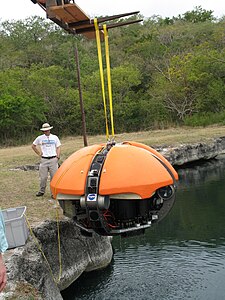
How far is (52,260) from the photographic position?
23.2ft

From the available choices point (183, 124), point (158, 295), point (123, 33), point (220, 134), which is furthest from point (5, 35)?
point (158, 295)

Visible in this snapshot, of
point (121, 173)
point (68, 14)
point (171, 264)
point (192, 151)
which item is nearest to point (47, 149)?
point (171, 264)

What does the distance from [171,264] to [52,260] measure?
8.68ft

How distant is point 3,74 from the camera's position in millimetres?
30625

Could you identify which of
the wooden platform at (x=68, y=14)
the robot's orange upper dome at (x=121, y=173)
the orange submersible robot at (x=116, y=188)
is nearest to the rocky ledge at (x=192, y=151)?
the orange submersible robot at (x=116, y=188)

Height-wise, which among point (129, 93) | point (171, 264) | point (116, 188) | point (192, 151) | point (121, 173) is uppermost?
point (129, 93)

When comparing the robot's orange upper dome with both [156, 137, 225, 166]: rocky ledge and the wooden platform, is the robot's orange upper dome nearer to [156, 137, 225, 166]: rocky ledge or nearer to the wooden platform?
the wooden platform

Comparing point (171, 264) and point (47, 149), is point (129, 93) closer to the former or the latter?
point (47, 149)

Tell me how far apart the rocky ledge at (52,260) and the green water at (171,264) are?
339mm

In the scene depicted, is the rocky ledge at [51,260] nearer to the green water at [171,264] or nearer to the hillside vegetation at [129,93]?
the green water at [171,264]

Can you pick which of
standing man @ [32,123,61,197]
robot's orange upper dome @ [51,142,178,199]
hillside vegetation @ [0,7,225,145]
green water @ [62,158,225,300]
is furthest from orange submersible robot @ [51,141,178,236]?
hillside vegetation @ [0,7,225,145]

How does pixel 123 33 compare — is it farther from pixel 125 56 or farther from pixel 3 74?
pixel 3 74

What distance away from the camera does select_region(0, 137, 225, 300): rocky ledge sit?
5.60 meters

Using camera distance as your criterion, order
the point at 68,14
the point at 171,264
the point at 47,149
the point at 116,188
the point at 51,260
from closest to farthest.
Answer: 1. the point at 68,14
2. the point at 116,188
3. the point at 51,260
4. the point at 171,264
5. the point at 47,149
